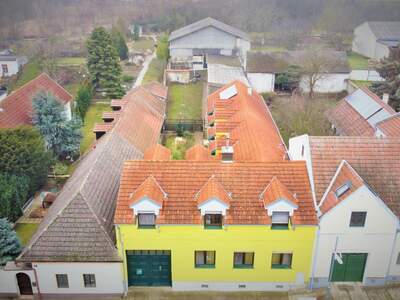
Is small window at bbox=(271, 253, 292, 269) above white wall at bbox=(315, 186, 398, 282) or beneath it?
beneath

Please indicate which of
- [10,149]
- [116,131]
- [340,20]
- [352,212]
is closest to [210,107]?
[116,131]

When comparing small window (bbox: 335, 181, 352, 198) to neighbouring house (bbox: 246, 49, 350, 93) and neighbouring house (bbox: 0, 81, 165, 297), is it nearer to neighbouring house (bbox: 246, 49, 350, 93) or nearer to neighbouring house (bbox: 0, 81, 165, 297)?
neighbouring house (bbox: 0, 81, 165, 297)

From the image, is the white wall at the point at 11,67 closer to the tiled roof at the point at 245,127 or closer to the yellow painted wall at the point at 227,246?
the tiled roof at the point at 245,127

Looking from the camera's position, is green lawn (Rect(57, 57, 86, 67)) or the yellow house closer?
the yellow house

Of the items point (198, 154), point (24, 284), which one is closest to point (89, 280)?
point (24, 284)

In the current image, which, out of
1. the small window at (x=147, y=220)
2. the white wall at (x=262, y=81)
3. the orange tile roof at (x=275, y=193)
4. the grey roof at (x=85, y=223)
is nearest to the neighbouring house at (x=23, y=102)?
the grey roof at (x=85, y=223)

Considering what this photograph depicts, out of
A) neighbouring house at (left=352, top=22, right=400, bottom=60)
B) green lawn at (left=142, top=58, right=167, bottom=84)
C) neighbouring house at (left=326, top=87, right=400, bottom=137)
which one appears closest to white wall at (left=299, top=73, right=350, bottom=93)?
neighbouring house at (left=326, top=87, right=400, bottom=137)

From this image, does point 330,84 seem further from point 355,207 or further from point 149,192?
point 149,192
